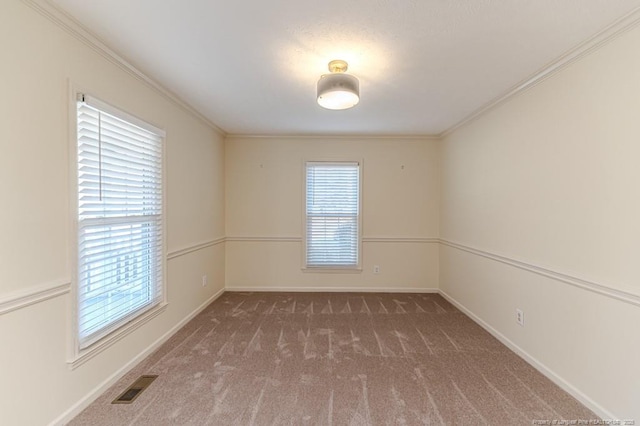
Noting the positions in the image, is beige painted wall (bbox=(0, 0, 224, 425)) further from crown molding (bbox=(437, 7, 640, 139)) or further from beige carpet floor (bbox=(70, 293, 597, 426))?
crown molding (bbox=(437, 7, 640, 139))

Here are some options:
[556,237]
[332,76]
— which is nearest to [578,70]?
[556,237]

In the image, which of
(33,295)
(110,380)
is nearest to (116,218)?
(33,295)

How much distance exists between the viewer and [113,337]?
2244 mm

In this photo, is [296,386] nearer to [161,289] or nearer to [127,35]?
[161,289]

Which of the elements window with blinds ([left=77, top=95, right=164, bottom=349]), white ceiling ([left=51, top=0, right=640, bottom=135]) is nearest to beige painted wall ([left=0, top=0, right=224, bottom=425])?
window with blinds ([left=77, top=95, right=164, bottom=349])

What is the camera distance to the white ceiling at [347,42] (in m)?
1.70

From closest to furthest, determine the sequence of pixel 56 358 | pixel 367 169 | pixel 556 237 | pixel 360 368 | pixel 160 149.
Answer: pixel 56 358, pixel 556 237, pixel 360 368, pixel 160 149, pixel 367 169

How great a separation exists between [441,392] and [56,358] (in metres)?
2.47

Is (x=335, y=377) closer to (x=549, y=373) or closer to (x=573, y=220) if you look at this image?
(x=549, y=373)

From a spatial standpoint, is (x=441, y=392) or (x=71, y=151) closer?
(x=71, y=151)

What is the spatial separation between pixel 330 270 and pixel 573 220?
3.21 m

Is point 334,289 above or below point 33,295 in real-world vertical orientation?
below

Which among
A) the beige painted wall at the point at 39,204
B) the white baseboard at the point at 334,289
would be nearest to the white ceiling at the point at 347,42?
the beige painted wall at the point at 39,204

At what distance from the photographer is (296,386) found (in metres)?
2.24
